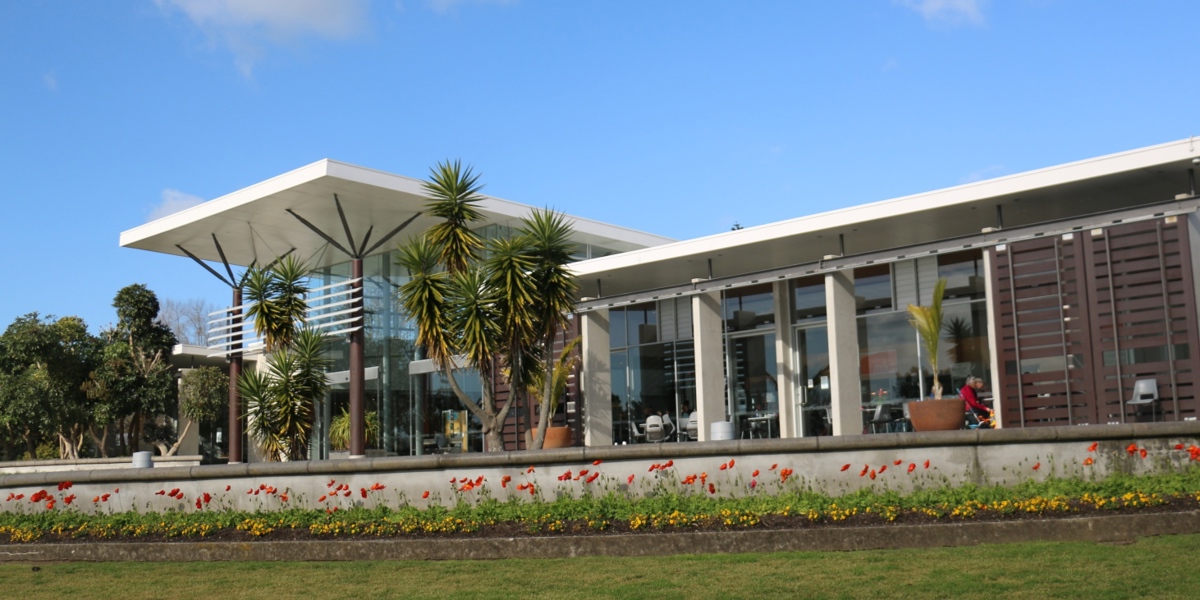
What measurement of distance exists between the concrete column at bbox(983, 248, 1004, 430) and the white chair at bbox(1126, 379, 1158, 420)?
6.14 ft

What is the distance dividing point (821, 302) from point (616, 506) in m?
9.98

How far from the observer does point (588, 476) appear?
1195cm

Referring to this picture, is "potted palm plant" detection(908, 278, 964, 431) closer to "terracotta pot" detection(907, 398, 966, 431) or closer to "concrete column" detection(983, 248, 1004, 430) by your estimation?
"terracotta pot" detection(907, 398, 966, 431)

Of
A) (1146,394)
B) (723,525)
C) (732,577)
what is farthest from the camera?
(1146,394)

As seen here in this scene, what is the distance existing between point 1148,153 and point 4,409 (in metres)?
28.0

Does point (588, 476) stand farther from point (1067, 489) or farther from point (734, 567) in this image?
point (1067, 489)

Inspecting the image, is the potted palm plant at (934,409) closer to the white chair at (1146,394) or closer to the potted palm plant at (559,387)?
the white chair at (1146,394)

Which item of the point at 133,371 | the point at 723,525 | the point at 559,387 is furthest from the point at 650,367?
the point at 133,371

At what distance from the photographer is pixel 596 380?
69.5ft

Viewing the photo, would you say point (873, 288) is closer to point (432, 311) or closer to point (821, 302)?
point (821, 302)

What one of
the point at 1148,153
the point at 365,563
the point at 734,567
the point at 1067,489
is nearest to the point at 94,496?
the point at 365,563

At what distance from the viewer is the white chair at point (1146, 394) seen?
14.0 metres

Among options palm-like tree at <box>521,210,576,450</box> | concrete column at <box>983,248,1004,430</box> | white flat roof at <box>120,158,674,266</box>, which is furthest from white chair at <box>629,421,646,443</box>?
concrete column at <box>983,248,1004,430</box>

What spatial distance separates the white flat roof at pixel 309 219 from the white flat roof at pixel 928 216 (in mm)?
3117
